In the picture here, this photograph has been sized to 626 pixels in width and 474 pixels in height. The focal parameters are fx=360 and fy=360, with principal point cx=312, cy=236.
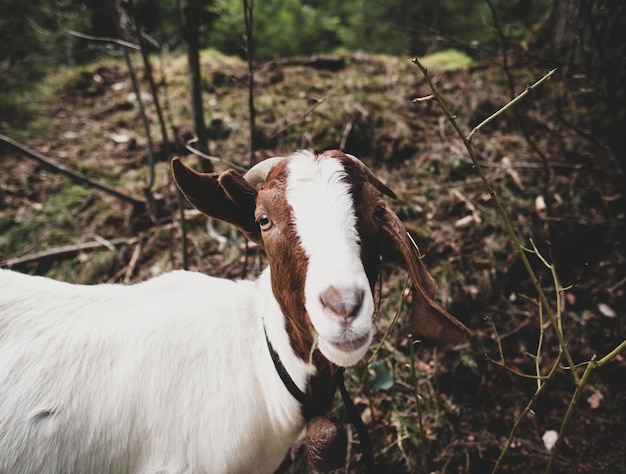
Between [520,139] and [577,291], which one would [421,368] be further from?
[520,139]

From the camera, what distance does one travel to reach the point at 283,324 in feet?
5.97

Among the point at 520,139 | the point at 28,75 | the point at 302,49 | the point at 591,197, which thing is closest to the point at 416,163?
the point at 520,139

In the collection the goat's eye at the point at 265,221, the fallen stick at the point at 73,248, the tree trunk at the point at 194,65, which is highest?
the tree trunk at the point at 194,65

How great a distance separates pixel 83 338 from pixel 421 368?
2445 mm

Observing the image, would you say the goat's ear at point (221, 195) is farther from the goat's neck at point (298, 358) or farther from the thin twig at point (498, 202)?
the thin twig at point (498, 202)

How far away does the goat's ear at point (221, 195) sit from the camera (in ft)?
5.64

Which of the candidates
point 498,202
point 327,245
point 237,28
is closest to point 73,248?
point 327,245

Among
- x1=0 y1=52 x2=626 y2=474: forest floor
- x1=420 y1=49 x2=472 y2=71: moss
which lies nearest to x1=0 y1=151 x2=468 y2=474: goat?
x1=0 y1=52 x2=626 y2=474: forest floor

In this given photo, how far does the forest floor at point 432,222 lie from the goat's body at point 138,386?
0.89 meters

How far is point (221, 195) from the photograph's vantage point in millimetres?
1886

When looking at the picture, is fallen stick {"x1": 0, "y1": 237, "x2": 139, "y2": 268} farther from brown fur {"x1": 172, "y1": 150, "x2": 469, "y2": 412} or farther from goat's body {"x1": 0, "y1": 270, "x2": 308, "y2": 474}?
brown fur {"x1": 172, "y1": 150, "x2": 469, "y2": 412}

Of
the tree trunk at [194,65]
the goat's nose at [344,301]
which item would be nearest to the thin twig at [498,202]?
the goat's nose at [344,301]

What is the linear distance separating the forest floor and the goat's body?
35.0 inches

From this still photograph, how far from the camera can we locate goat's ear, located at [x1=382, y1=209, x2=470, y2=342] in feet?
4.99
